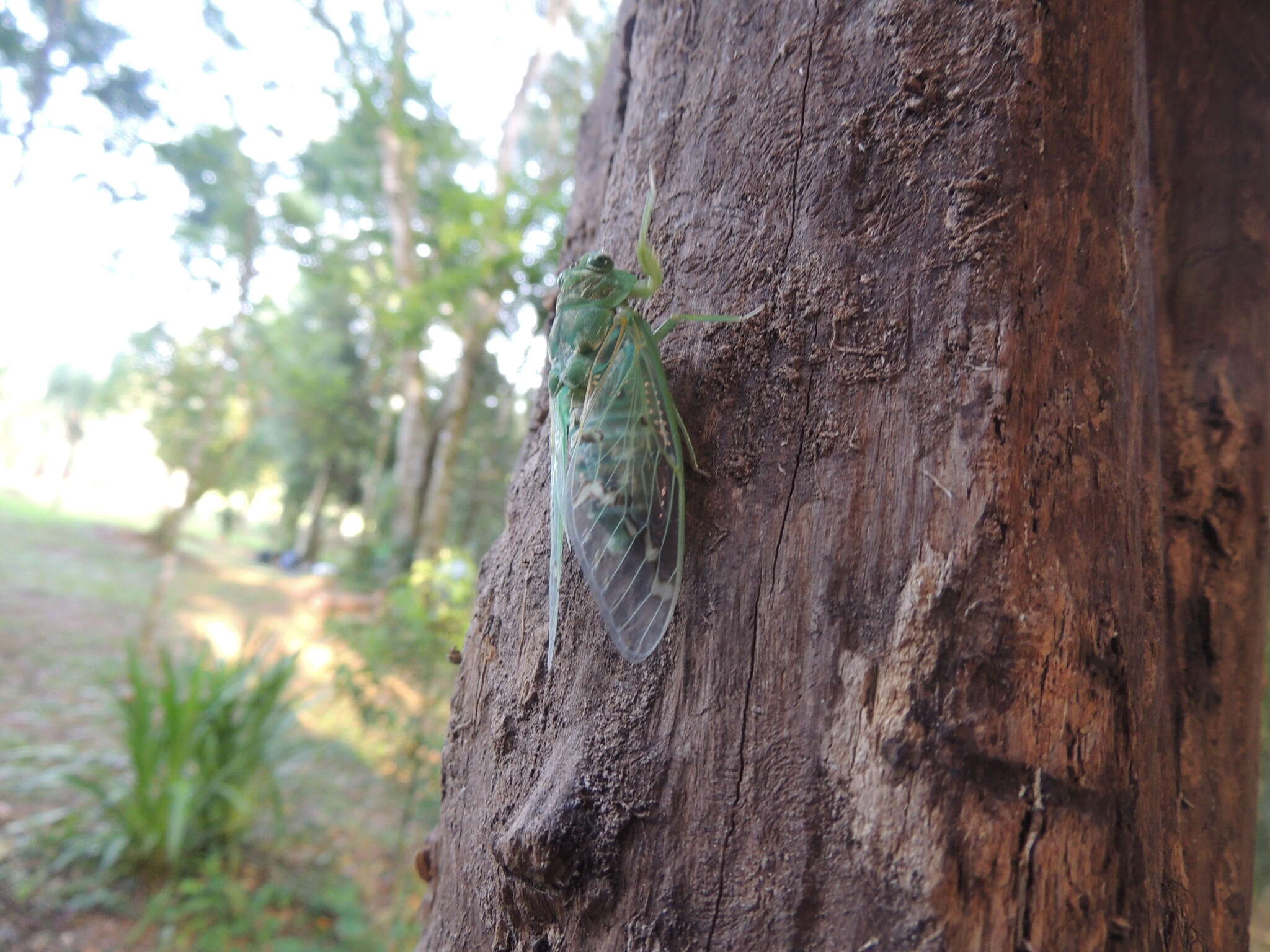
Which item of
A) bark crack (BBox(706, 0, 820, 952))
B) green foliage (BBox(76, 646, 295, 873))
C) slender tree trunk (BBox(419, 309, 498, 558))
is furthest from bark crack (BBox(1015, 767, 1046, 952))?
slender tree trunk (BBox(419, 309, 498, 558))

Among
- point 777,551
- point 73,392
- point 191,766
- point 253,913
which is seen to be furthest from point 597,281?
point 73,392

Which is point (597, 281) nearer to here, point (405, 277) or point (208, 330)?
point (405, 277)

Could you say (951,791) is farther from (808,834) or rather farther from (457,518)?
(457,518)

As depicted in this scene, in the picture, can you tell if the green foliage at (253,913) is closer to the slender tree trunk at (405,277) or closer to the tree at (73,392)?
the slender tree trunk at (405,277)

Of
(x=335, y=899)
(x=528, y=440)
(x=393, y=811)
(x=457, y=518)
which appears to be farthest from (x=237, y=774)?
(x=457, y=518)

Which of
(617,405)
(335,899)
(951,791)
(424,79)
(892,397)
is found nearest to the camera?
(951,791)

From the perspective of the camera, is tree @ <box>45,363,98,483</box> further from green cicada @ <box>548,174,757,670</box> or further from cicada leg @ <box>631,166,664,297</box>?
cicada leg @ <box>631,166,664,297</box>

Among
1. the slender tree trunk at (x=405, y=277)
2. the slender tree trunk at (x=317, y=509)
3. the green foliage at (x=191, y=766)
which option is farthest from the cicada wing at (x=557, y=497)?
the slender tree trunk at (x=317, y=509)
